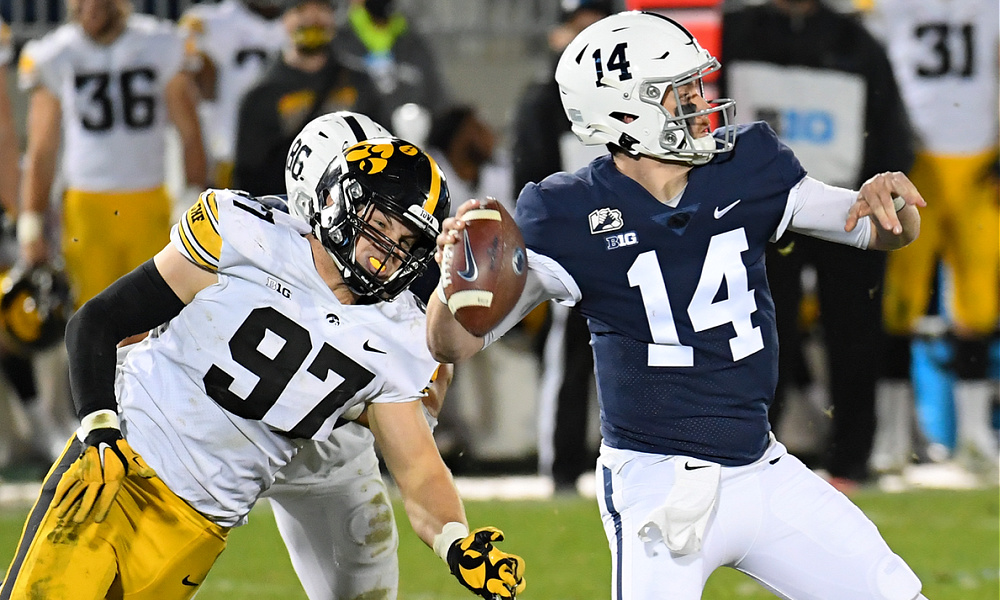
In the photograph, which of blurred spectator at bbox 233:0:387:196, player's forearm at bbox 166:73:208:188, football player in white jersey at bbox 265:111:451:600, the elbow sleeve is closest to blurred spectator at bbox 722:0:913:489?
blurred spectator at bbox 233:0:387:196

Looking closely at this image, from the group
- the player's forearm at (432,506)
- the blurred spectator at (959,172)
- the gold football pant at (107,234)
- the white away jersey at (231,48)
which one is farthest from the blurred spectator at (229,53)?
the player's forearm at (432,506)

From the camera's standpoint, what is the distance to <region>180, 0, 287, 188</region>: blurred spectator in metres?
6.73

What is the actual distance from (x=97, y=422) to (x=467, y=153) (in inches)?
161

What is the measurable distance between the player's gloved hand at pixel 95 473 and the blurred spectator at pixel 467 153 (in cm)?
395

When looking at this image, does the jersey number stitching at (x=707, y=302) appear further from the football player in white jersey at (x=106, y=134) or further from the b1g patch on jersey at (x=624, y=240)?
the football player in white jersey at (x=106, y=134)

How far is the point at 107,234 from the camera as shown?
19.7 ft

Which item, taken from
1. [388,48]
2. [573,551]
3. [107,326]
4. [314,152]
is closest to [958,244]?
[573,551]

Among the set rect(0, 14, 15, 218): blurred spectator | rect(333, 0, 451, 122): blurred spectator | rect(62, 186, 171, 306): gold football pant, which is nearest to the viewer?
rect(62, 186, 171, 306): gold football pant

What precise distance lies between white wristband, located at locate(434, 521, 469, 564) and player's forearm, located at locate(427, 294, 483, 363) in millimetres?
318

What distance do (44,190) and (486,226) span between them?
3913 millimetres

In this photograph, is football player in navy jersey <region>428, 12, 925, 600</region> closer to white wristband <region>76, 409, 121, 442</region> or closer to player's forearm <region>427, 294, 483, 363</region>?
player's forearm <region>427, 294, 483, 363</region>

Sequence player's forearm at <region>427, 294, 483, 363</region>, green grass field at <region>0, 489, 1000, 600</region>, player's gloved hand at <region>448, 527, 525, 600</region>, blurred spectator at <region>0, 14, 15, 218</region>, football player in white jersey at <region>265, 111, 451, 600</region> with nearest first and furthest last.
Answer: player's gloved hand at <region>448, 527, 525, 600</region> < player's forearm at <region>427, 294, 483, 363</region> < football player in white jersey at <region>265, 111, 451, 600</region> < green grass field at <region>0, 489, 1000, 600</region> < blurred spectator at <region>0, 14, 15, 218</region>

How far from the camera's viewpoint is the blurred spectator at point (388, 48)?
719cm

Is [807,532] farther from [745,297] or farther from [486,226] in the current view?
[486,226]
